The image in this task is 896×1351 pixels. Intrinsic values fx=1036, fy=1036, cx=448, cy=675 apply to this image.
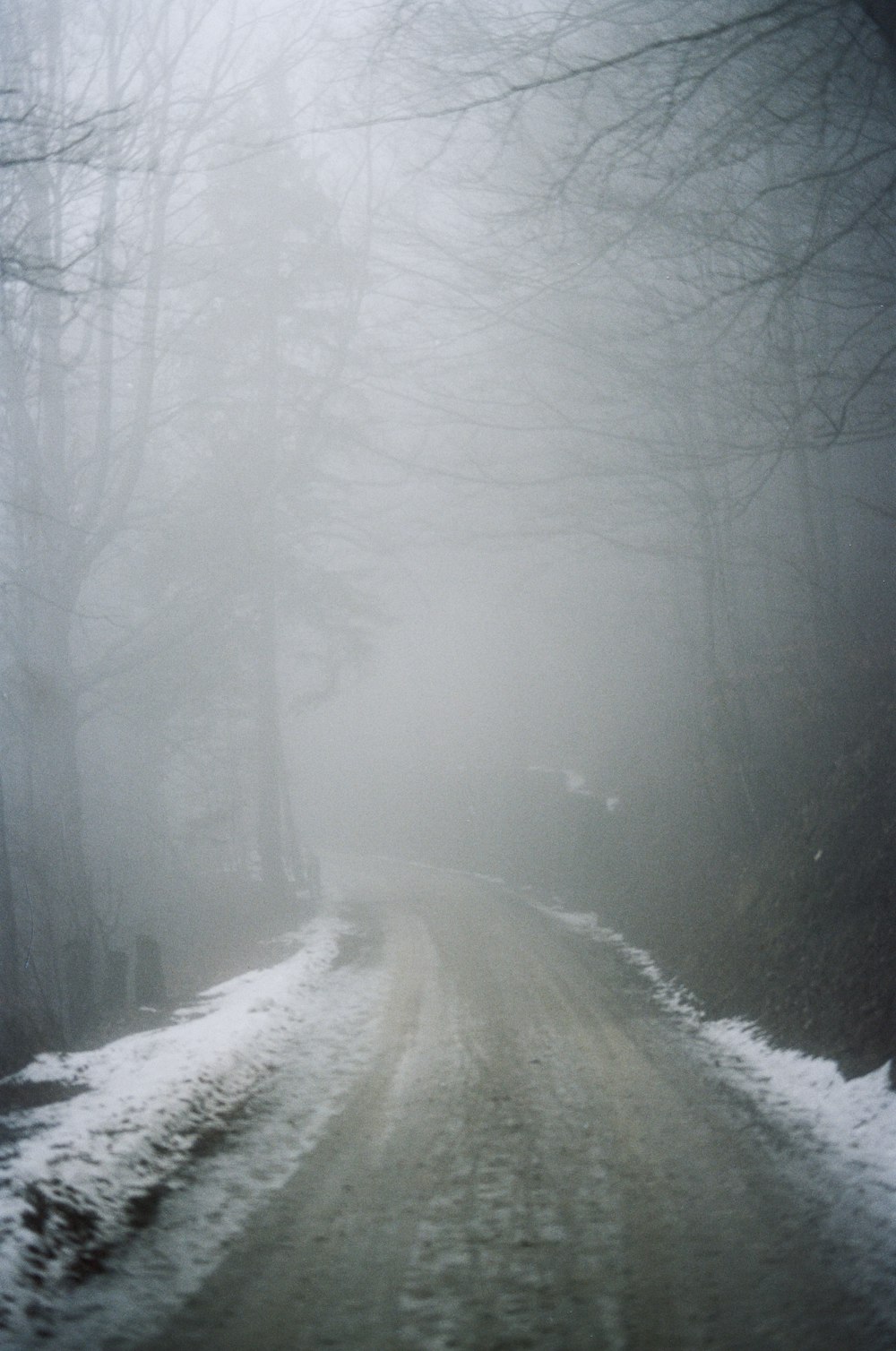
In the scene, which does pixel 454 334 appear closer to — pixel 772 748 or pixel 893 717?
pixel 893 717

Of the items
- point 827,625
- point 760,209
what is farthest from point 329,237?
point 827,625

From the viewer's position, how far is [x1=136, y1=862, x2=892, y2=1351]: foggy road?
12.9 ft

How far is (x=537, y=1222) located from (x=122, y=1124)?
8.83 feet

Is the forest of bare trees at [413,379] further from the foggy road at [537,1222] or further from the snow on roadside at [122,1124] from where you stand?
the foggy road at [537,1222]

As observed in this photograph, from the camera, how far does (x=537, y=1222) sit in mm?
4988

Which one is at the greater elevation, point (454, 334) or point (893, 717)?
point (454, 334)

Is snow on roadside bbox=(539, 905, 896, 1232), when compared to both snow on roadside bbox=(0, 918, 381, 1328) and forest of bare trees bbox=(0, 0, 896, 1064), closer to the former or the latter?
forest of bare trees bbox=(0, 0, 896, 1064)

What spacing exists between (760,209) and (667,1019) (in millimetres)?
8701

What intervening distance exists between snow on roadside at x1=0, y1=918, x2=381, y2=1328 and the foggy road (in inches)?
27.8

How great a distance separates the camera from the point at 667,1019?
10.2m

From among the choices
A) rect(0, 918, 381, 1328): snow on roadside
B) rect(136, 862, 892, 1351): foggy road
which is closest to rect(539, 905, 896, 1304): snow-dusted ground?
rect(136, 862, 892, 1351): foggy road

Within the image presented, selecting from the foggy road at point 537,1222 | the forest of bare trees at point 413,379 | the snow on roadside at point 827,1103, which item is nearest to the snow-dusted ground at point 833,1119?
the snow on roadside at point 827,1103

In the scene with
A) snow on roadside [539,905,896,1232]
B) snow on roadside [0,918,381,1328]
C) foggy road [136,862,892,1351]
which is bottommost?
snow on roadside [539,905,896,1232]

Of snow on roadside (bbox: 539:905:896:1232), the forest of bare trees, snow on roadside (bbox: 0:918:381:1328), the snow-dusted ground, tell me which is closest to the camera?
snow on roadside (bbox: 0:918:381:1328)
